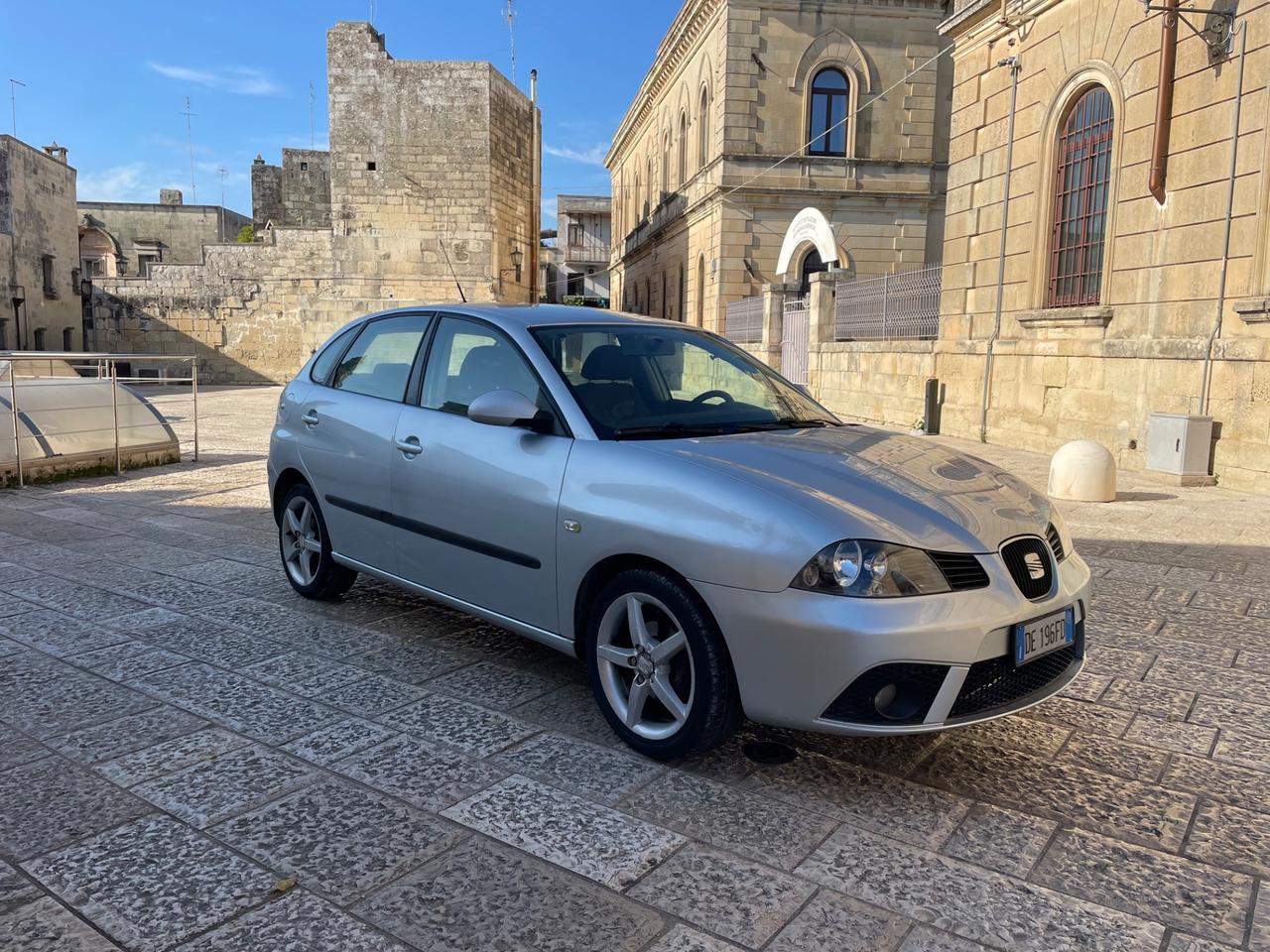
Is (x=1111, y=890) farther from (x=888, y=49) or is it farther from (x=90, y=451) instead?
(x=888, y=49)

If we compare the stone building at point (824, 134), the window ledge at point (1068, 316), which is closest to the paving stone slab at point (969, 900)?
the window ledge at point (1068, 316)

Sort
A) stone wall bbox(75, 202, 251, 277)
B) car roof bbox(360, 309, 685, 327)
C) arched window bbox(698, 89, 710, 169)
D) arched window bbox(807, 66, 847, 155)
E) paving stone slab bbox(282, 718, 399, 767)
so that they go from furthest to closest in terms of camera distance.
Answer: stone wall bbox(75, 202, 251, 277), arched window bbox(698, 89, 710, 169), arched window bbox(807, 66, 847, 155), car roof bbox(360, 309, 685, 327), paving stone slab bbox(282, 718, 399, 767)

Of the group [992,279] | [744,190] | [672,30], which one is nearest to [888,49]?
[744,190]

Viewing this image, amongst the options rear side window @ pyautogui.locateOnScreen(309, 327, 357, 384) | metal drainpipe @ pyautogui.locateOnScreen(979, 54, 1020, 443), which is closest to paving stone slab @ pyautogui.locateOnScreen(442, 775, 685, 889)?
rear side window @ pyautogui.locateOnScreen(309, 327, 357, 384)

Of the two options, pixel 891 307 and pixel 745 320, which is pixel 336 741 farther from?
pixel 745 320

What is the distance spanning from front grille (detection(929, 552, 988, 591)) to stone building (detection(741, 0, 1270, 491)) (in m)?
8.19

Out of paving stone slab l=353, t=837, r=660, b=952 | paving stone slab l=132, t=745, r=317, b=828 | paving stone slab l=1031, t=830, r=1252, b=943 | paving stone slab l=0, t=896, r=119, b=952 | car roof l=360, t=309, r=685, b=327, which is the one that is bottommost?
paving stone slab l=0, t=896, r=119, b=952

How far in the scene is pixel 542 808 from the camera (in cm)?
287

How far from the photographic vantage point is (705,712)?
2.95 m

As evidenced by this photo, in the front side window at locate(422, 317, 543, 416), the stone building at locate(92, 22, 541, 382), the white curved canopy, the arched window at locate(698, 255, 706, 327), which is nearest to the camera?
the front side window at locate(422, 317, 543, 416)

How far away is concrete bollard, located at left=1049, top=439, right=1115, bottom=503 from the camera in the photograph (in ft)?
28.6

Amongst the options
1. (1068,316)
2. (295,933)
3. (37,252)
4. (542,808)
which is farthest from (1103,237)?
(37,252)

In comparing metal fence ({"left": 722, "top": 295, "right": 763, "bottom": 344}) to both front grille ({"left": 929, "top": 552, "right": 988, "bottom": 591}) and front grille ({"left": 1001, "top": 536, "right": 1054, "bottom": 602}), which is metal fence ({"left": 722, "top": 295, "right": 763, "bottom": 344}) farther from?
front grille ({"left": 929, "top": 552, "right": 988, "bottom": 591})

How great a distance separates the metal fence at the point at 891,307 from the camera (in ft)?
51.5
